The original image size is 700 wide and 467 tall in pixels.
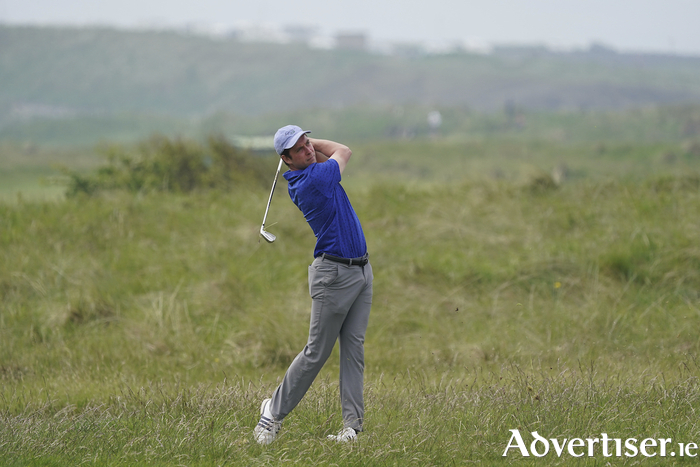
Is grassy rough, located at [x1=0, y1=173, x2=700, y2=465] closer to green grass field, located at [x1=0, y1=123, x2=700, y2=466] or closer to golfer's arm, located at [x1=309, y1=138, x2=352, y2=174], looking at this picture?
green grass field, located at [x1=0, y1=123, x2=700, y2=466]

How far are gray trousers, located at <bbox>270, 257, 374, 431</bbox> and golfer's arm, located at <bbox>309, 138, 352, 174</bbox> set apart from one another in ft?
2.28

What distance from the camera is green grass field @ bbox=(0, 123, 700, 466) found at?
17.7 ft

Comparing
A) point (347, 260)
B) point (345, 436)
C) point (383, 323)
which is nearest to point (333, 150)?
point (347, 260)

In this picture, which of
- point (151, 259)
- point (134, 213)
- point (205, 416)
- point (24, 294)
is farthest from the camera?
point (134, 213)

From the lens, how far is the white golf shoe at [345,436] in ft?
16.9

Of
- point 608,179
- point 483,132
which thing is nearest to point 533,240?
point 608,179

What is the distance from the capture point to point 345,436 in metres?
5.18

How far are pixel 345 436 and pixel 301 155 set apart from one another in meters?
1.95

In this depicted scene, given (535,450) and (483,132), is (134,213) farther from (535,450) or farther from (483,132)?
(483,132)

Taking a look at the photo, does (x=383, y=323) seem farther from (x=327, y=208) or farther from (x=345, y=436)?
(x=327, y=208)

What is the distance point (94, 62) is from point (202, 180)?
188 meters

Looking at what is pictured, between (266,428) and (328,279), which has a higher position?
(328,279)

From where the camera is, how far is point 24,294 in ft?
38.4

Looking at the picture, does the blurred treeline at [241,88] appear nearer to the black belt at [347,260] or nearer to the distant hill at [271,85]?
the distant hill at [271,85]
